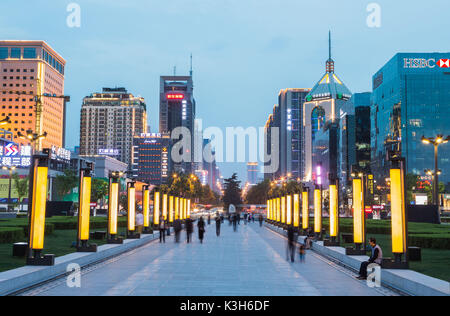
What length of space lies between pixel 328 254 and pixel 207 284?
11093 mm

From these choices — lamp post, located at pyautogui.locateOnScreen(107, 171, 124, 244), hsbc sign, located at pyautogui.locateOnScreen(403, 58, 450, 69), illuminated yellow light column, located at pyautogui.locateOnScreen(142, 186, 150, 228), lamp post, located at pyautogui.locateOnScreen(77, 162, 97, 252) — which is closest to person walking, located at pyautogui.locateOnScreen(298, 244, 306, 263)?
lamp post, located at pyautogui.locateOnScreen(77, 162, 97, 252)

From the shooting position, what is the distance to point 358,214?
21.0 meters

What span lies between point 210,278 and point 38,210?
19.5ft

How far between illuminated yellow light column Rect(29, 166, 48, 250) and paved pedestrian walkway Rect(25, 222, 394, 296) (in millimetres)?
1814

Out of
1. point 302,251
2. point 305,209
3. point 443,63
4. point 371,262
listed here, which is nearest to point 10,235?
point 302,251

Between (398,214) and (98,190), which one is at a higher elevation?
(98,190)

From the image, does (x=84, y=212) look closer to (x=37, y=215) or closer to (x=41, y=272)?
(x=37, y=215)

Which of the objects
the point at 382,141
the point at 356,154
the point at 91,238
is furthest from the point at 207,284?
the point at 356,154

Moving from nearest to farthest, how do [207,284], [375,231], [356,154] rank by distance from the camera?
[207,284] < [375,231] < [356,154]

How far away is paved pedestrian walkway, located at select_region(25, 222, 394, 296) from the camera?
12367mm

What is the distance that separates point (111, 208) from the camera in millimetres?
24547

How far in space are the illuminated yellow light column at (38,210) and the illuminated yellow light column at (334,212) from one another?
49.2ft

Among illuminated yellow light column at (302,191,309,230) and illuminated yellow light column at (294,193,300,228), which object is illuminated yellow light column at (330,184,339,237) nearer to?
illuminated yellow light column at (302,191,309,230)
